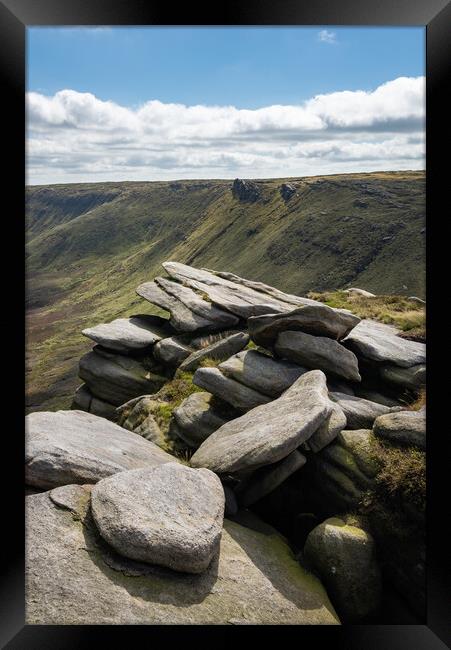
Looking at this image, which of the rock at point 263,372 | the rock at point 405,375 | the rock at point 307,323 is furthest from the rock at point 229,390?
the rock at point 405,375

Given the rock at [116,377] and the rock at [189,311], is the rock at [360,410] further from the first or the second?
the rock at [116,377]

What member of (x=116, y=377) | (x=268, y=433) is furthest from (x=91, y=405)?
A: (x=268, y=433)

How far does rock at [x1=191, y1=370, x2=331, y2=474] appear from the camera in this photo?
34.4 ft

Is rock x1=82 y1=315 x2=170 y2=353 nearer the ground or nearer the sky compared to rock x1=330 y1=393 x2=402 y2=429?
nearer the sky

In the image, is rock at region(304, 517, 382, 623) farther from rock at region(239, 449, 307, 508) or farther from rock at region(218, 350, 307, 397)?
rock at region(218, 350, 307, 397)

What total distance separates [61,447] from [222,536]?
147 inches

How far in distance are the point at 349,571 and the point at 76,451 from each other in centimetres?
602

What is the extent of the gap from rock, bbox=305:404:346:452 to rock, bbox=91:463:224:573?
9.07 ft

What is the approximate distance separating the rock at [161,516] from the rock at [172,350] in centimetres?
1016

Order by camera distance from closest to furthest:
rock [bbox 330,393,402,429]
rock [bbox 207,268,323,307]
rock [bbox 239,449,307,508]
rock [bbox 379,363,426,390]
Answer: rock [bbox 239,449,307,508], rock [bbox 330,393,402,429], rock [bbox 379,363,426,390], rock [bbox 207,268,323,307]

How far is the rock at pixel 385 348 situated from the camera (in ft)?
50.9

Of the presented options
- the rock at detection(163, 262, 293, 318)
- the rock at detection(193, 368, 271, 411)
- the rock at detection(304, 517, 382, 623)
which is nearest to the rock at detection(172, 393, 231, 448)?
the rock at detection(193, 368, 271, 411)
